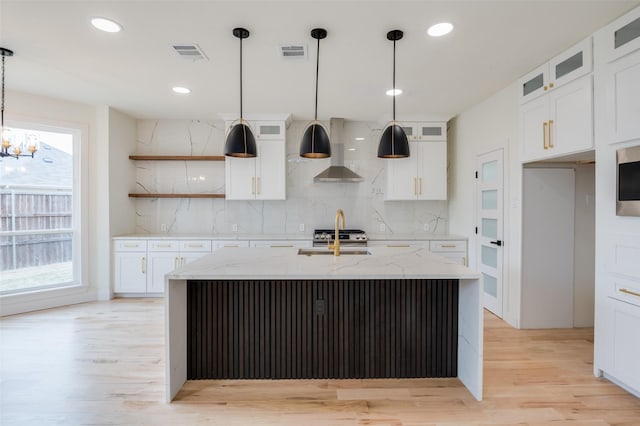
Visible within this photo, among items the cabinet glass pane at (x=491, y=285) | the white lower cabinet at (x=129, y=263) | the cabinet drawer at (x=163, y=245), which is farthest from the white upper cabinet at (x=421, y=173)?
the white lower cabinet at (x=129, y=263)

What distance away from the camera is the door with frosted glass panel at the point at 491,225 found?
3.66m

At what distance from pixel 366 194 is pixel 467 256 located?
1.69m

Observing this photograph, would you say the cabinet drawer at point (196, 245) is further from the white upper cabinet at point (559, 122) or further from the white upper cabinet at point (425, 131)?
the white upper cabinet at point (559, 122)

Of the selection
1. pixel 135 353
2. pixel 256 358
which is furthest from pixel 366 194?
pixel 135 353

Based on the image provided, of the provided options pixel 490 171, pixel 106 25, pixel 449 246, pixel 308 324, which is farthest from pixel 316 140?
pixel 449 246

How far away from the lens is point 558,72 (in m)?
2.80

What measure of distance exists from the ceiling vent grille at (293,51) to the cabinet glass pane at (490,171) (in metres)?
2.52

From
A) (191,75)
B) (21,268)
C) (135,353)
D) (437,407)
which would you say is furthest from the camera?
(21,268)

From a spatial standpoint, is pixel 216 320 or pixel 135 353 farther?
pixel 135 353

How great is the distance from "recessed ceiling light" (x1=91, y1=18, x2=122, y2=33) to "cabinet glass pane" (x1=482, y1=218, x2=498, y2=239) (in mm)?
4087

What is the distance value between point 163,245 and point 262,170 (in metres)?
1.72

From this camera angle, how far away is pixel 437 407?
2064 mm

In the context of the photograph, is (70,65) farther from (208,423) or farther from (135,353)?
(208,423)

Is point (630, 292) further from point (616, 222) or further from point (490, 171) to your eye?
point (490, 171)
